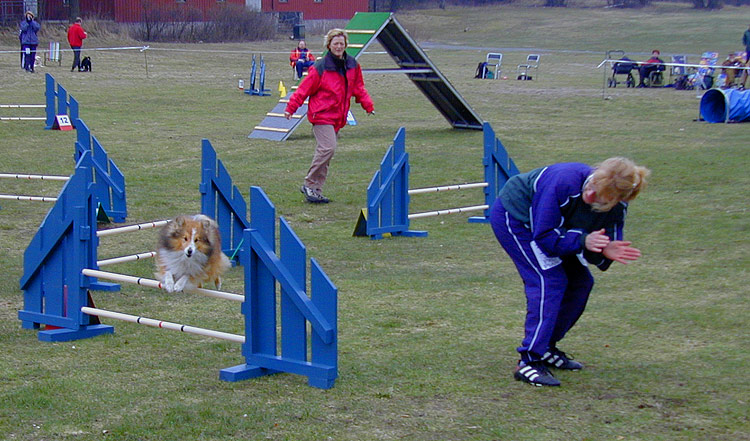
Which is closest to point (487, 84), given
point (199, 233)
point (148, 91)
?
point (148, 91)

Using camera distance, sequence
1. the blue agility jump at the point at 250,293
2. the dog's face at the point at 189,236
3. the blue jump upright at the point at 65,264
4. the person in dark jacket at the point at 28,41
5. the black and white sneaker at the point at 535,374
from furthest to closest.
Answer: the person in dark jacket at the point at 28,41
the dog's face at the point at 189,236
the blue jump upright at the point at 65,264
the black and white sneaker at the point at 535,374
the blue agility jump at the point at 250,293

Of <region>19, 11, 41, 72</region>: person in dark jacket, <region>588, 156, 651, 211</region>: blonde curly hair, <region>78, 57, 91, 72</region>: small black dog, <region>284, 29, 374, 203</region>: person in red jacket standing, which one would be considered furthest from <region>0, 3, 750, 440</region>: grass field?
<region>78, 57, 91, 72</region>: small black dog

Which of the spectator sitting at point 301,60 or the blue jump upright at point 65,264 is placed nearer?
the blue jump upright at point 65,264

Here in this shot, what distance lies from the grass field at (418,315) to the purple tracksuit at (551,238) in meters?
0.38

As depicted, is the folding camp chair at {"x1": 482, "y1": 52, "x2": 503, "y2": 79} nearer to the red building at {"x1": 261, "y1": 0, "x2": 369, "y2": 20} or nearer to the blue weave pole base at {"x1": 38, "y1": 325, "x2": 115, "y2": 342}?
the red building at {"x1": 261, "y1": 0, "x2": 369, "y2": 20}

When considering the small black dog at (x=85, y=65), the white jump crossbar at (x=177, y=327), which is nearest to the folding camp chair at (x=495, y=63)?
the small black dog at (x=85, y=65)

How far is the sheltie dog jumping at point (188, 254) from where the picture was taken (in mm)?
5906

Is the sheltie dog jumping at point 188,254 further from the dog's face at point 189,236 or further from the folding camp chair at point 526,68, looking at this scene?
the folding camp chair at point 526,68

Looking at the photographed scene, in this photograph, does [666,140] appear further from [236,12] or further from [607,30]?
→ [607,30]

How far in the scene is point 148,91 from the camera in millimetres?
25922

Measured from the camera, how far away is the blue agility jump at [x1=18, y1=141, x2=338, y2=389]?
4.90 m

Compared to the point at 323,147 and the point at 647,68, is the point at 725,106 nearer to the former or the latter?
the point at 647,68

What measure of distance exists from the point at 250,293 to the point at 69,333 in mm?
1625

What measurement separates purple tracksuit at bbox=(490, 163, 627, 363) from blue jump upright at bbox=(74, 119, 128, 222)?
6190mm
